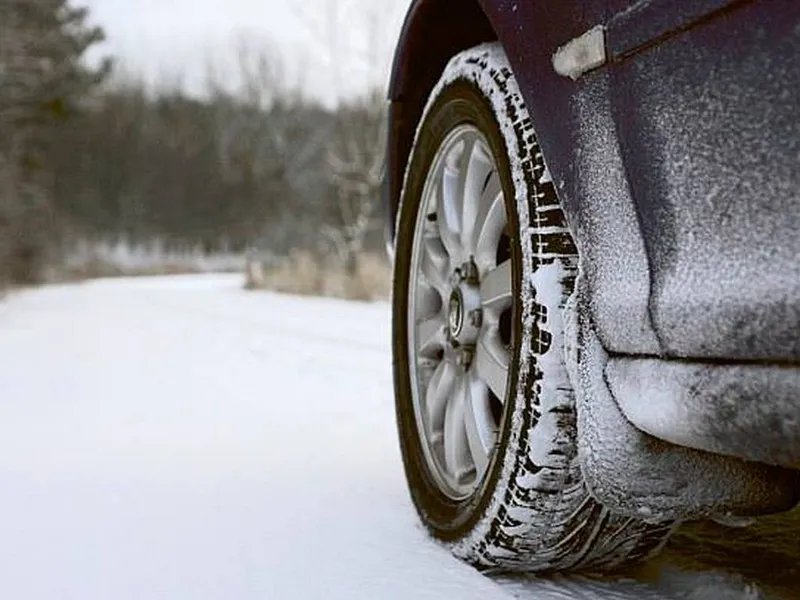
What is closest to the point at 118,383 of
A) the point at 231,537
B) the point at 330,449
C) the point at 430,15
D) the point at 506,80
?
the point at 330,449

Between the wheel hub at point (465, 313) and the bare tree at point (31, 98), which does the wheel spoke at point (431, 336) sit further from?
the bare tree at point (31, 98)

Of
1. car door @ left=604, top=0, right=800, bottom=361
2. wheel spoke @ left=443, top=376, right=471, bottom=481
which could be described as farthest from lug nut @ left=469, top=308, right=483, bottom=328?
car door @ left=604, top=0, right=800, bottom=361

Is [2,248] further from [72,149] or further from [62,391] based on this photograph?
[72,149]

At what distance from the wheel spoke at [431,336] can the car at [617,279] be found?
0.08 meters

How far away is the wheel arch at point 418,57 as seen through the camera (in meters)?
1.88

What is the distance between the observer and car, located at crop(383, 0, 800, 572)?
941mm

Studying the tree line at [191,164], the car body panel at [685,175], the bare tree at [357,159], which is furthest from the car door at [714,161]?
the tree line at [191,164]

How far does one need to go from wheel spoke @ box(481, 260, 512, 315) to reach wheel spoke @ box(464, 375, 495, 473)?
0.49 feet

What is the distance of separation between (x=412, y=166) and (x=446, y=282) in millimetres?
271

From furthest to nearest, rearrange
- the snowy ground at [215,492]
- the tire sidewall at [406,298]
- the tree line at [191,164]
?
the tree line at [191,164] → the snowy ground at [215,492] → the tire sidewall at [406,298]

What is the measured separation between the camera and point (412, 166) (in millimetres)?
2020

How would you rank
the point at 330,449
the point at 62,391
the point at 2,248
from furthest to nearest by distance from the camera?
the point at 2,248, the point at 62,391, the point at 330,449

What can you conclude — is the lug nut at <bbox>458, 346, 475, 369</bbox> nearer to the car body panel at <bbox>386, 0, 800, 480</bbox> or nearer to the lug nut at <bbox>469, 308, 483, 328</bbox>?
the lug nut at <bbox>469, 308, 483, 328</bbox>

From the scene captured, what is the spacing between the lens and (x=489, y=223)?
1.73 meters
